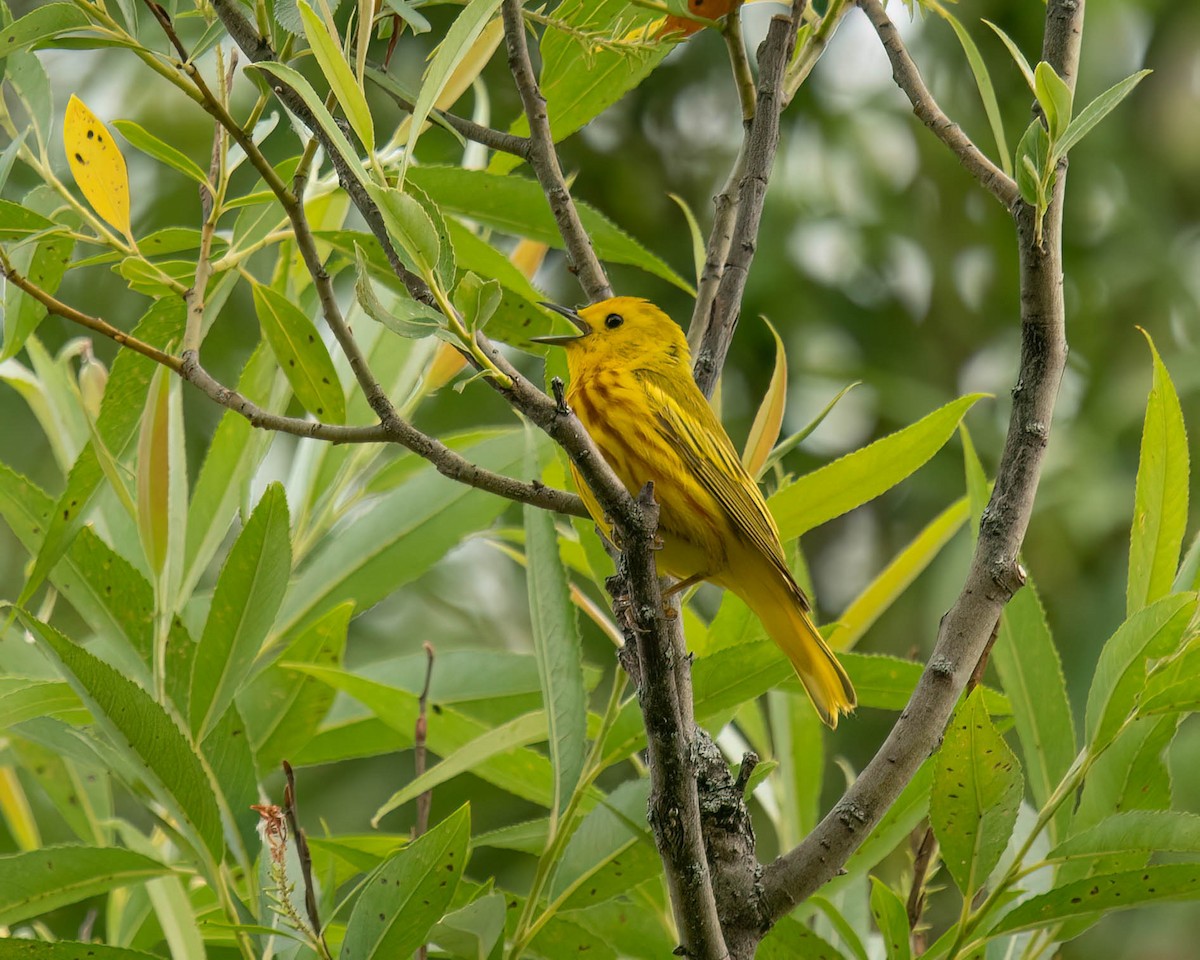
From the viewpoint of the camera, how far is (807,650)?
1894 millimetres

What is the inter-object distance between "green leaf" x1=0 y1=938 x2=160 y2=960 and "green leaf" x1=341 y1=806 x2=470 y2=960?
0.75ft

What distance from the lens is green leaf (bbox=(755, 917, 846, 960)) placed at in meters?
1.63

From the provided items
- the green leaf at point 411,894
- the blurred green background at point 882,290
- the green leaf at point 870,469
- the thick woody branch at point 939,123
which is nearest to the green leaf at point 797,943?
the green leaf at point 411,894

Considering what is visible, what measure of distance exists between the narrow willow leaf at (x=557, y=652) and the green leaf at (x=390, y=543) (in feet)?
1.73

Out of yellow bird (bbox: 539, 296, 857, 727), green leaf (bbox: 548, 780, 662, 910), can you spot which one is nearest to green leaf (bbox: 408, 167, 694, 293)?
yellow bird (bbox: 539, 296, 857, 727)

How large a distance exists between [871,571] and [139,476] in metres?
3.58

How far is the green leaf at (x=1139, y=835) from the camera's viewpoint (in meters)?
1.47

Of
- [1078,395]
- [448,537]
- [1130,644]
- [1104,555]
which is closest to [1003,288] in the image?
[1078,395]

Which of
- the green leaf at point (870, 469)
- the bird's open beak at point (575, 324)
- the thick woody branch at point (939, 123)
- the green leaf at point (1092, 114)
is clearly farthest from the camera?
the bird's open beak at point (575, 324)

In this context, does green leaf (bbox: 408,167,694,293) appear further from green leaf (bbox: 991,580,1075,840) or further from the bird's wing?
green leaf (bbox: 991,580,1075,840)

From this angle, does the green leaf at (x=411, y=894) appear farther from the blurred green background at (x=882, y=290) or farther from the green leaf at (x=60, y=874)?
the blurred green background at (x=882, y=290)

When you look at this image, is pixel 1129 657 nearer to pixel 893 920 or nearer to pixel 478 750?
pixel 893 920

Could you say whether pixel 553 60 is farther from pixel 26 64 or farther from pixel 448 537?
pixel 448 537

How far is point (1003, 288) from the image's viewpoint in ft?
17.3
